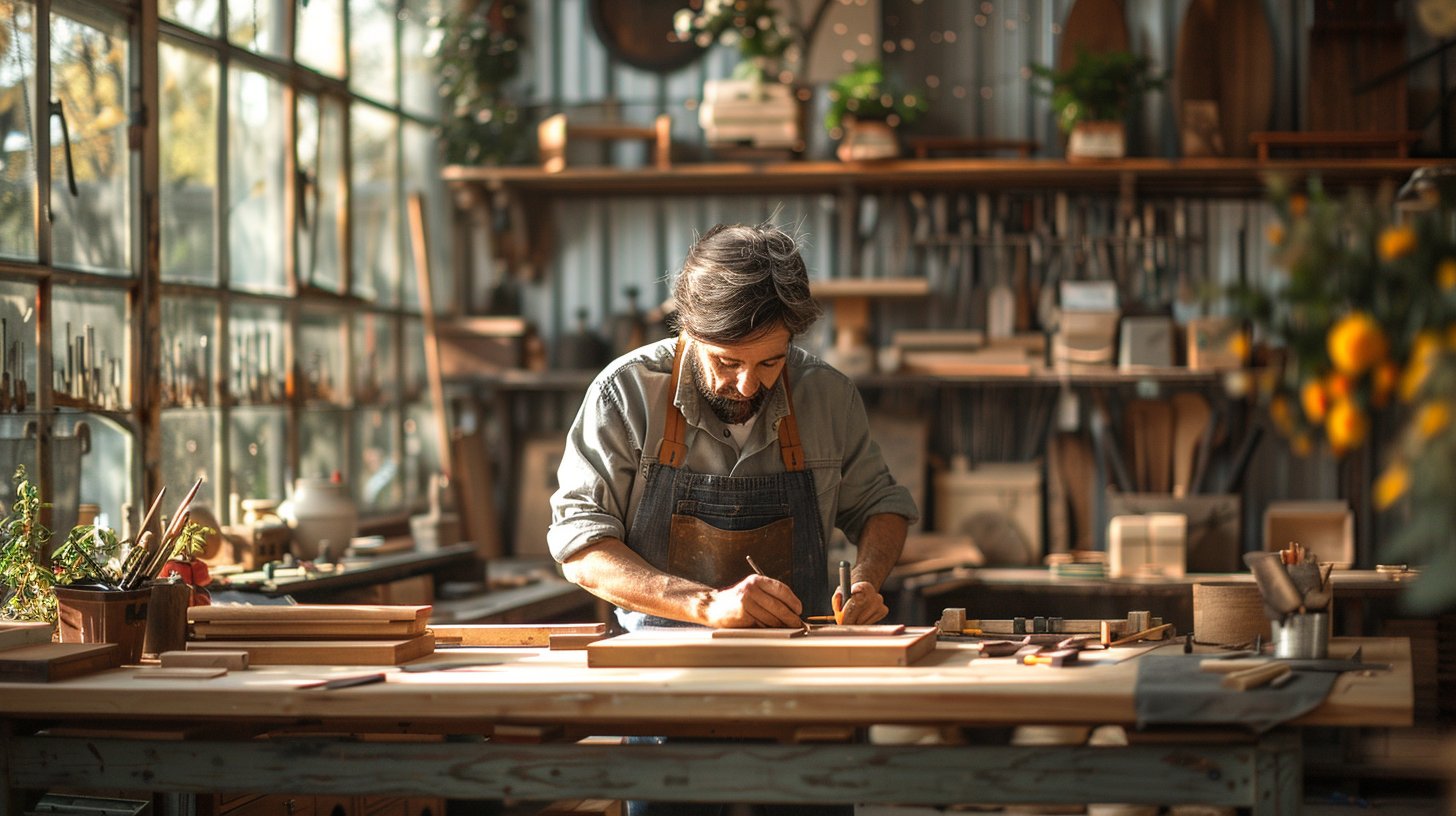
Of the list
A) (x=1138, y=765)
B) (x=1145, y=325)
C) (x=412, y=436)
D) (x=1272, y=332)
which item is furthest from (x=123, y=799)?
(x=1145, y=325)

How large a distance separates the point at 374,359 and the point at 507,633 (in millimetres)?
3199

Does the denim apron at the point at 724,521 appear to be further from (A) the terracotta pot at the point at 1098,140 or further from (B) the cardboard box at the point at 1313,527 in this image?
(B) the cardboard box at the point at 1313,527

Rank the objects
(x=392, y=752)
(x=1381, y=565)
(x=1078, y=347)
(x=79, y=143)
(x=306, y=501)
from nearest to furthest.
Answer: (x=392, y=752) < (x=79, y=143) < (x=306, y=501) < (x=1381, y=565) < (x=1078, y=347)

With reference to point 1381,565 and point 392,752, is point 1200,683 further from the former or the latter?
point 1381,565

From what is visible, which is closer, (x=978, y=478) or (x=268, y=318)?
(x=268, y=318)

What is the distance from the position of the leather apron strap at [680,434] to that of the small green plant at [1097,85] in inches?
127

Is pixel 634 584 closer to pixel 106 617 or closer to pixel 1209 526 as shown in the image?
pixel 106 617

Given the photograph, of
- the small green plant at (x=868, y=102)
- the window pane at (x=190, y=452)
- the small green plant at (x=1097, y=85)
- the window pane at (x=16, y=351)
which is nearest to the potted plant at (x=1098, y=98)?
the small green plant at (x=1097, y=85)

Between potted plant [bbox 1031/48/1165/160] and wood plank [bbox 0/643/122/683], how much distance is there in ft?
14.9

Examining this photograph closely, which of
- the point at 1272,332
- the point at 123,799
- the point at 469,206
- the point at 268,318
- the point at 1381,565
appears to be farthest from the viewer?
the point at 469,206

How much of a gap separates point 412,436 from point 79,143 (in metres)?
2.64

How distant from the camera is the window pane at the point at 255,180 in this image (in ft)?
17.1

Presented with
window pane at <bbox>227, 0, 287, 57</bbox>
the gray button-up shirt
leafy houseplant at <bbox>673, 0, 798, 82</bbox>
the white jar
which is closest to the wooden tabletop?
the gray button-up shirt

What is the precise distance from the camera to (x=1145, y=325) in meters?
6.35
